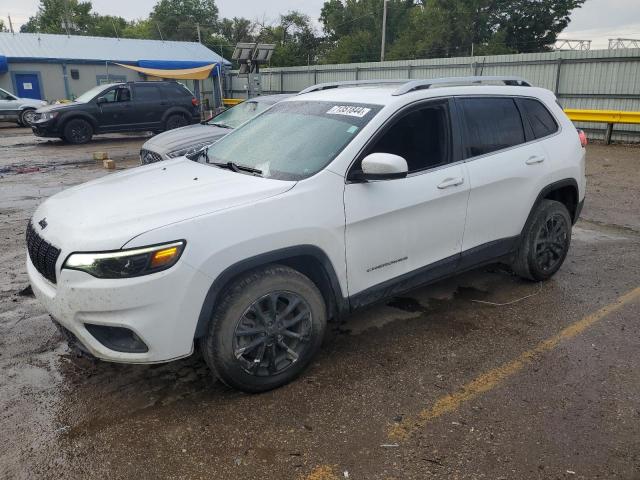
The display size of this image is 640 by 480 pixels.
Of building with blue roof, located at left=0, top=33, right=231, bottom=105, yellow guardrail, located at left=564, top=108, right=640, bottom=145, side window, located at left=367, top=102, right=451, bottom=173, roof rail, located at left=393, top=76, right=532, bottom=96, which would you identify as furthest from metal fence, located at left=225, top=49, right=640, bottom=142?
building with blue roof, located at left=0, top=33, right=231, bottom=105

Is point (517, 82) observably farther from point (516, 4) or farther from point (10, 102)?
point (516, 4)

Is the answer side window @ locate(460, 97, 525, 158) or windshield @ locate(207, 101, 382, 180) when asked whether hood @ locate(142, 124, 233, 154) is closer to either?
windshield @ locate(207, 101, 382, 180)

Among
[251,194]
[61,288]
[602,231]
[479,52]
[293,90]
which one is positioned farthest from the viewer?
[479,52]

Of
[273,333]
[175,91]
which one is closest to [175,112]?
[175,91]

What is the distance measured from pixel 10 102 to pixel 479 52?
3845cm

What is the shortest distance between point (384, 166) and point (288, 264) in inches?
32.3

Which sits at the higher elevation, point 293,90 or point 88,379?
point 293,90

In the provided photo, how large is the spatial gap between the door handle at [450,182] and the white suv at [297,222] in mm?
11

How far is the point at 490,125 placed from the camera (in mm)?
4117

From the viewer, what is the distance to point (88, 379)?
10.8 ft

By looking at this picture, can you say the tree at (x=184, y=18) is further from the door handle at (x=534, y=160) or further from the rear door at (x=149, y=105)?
the door handle at (x=534, y=160)

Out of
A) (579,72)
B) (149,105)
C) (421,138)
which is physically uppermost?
(579,72)

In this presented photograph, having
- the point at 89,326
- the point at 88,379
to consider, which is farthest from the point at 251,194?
the point at 88,379

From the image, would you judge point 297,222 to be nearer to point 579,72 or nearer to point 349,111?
point 349,111
